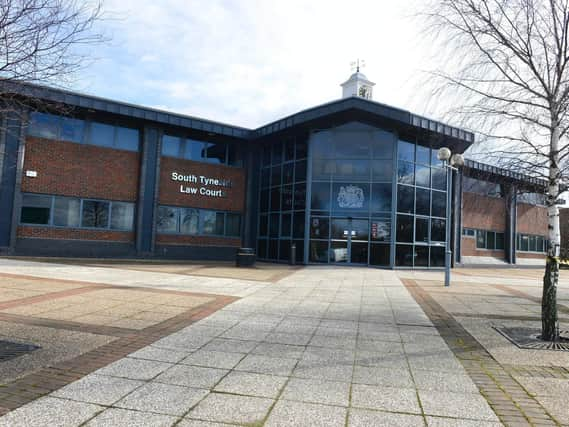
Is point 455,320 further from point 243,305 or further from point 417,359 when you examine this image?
point 243,305

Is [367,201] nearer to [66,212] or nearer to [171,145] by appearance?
[171,145]

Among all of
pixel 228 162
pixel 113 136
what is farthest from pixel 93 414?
pixel 228 162

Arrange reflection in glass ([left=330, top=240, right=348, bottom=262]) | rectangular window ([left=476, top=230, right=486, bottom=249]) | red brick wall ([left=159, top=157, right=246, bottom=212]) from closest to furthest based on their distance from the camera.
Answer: reflection in glass ([left=330, top=240, right=348, bottom=262]) < red brick wall ([left=159, top=157, right=246, bottom=212]) < rectangular window ([left=476, top=230, right=486, bottom=249])

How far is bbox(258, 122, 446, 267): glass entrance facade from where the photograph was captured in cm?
2025

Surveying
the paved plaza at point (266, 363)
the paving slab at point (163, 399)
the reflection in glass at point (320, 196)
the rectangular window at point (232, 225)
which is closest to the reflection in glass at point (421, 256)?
the reflection in glass at point (320, 196)

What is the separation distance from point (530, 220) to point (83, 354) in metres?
35.3

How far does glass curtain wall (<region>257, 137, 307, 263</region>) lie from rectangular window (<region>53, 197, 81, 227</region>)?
9.83 metres

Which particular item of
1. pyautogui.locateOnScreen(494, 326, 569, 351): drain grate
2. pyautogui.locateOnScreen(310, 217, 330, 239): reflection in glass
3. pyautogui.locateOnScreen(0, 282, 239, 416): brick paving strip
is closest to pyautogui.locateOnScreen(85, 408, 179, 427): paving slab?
pyautogui.locateOnScreen(0, 282, 239, 416): brick paving strip

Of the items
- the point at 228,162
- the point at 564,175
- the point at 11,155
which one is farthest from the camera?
the point at 228,162

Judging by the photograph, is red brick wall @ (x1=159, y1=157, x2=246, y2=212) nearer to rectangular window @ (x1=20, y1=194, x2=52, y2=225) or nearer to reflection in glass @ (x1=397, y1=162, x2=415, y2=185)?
rectangular window @ (x1=20, y1=194, x2=52, y2=225)

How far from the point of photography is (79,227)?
19750mm

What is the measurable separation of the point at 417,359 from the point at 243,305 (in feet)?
14.3

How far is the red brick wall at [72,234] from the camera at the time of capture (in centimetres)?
1856

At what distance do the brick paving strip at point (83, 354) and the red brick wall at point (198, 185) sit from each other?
1310 centimetres
